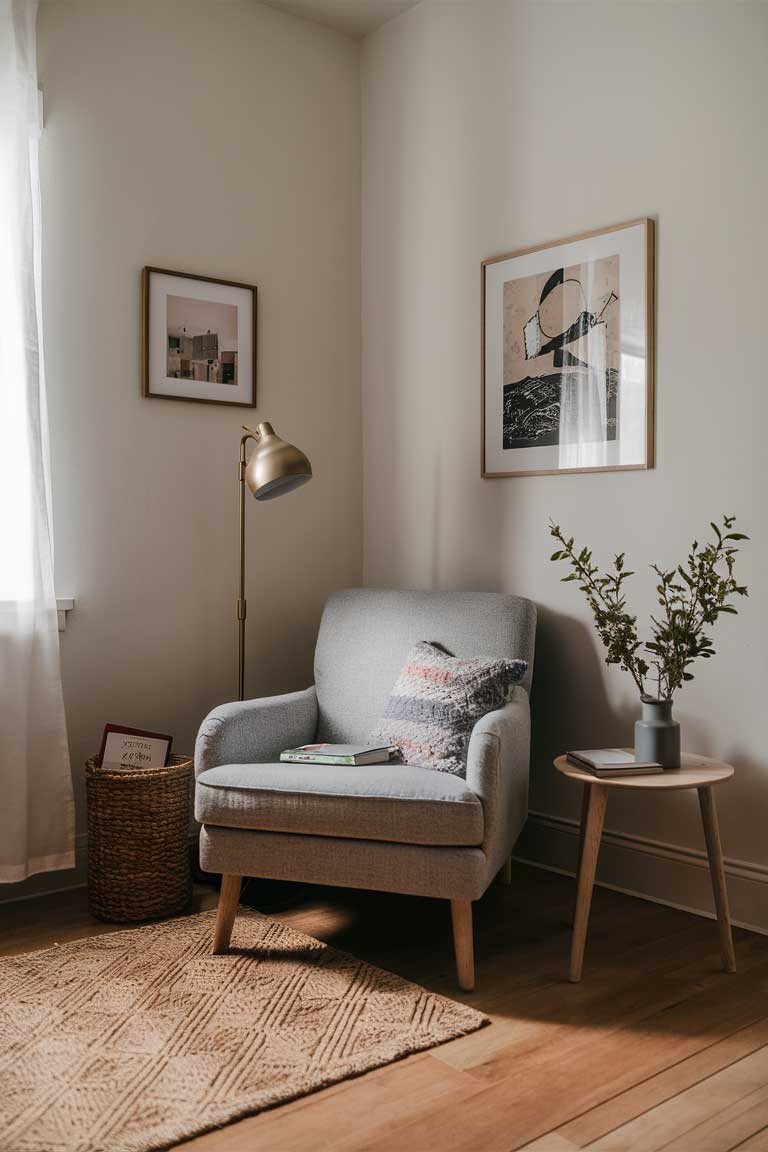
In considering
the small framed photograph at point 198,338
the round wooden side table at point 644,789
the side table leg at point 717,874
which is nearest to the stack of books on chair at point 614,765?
the round wooden side table at point 644,789

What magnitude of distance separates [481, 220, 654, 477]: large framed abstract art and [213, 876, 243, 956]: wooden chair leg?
1488 millimetres

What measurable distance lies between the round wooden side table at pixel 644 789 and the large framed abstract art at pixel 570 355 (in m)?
0.89

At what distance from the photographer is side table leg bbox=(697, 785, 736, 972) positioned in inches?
88.7

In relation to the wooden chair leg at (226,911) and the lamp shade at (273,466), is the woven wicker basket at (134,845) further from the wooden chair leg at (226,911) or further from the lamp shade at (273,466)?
the lamp shade at (273,466)

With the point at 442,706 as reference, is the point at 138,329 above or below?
above

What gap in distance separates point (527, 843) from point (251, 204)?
2253 mm

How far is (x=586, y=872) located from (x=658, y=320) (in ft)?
4.78

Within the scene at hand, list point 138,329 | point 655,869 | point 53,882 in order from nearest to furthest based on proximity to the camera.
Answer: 1. point 655,869
2. point 53,882
3. point 138,329

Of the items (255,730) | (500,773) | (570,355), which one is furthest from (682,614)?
(255,730)

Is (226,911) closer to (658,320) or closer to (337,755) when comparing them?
(337,755)

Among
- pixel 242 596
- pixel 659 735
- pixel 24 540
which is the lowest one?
pixel 659 735

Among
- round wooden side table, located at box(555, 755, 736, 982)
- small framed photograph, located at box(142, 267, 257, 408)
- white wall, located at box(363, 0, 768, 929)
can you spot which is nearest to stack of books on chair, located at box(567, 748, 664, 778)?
round wooden side table, located at box(555, 755, 736, 982)

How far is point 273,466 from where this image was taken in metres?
2.70

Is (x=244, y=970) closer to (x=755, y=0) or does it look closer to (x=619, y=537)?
(x=619, y=537)
